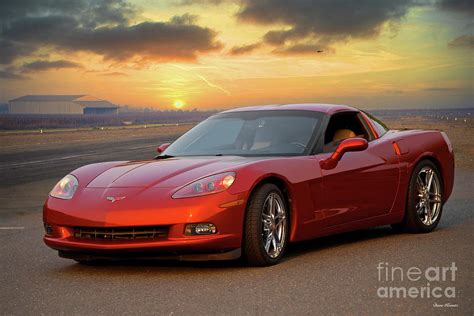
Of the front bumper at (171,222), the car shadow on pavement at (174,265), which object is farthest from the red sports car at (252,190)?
the car shadow on pavement at (174,265)

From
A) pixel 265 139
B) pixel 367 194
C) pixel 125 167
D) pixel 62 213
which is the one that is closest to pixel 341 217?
pixel 367 194

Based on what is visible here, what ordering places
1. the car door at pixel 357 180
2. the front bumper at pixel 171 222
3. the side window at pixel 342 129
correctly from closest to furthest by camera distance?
the front bumper at pixel 171 222 → the car door at pixel 357 180 → the side window at pixel 342 129

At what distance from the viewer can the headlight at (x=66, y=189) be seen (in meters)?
7.09

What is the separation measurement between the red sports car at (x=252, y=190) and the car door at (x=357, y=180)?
0.01 meters

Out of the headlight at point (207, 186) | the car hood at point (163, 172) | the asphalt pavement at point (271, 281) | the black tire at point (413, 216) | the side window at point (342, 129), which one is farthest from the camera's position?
the black tire at point (413, 216)

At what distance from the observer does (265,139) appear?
7984 millimetres

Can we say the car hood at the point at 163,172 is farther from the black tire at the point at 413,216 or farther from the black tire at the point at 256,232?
the black tire at the point at 413,216

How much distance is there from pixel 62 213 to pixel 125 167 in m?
0.82

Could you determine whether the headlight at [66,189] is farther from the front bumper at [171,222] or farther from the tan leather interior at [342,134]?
the tan leather interior at [342,134]

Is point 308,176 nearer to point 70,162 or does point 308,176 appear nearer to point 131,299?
point 131,299

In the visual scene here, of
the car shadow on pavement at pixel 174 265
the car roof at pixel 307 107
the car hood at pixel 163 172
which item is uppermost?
the car roof at pixel 307 107

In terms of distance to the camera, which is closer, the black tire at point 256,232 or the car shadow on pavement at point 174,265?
the black tire at point 256,232

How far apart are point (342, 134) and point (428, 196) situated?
1344mm

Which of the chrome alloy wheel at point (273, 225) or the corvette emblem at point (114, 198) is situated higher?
the corvette emblem at point (114, 198)
